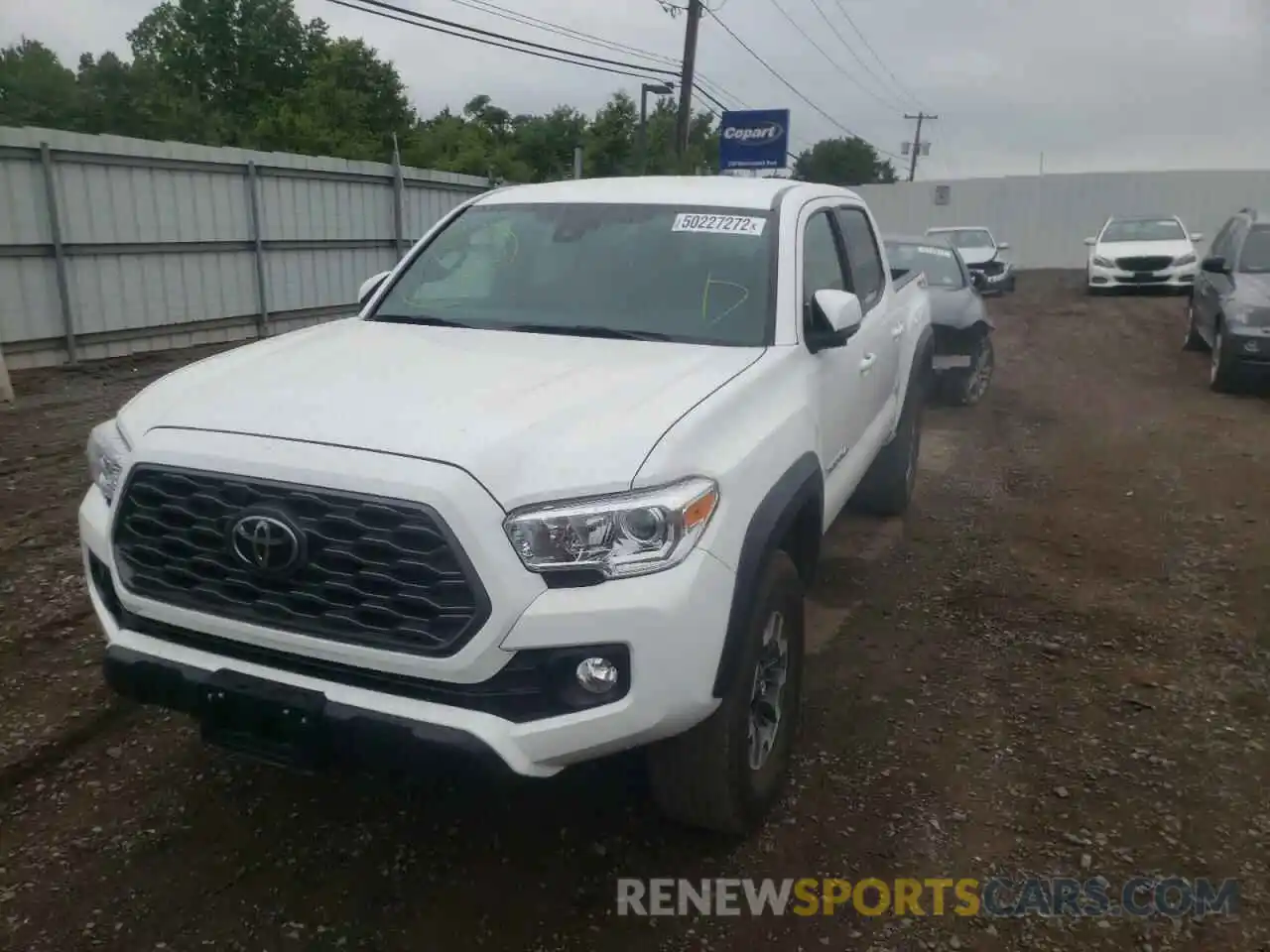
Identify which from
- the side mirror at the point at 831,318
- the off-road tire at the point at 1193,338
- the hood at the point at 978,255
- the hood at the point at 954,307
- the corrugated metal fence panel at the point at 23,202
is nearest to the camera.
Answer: the side mirror at the point at 831,318

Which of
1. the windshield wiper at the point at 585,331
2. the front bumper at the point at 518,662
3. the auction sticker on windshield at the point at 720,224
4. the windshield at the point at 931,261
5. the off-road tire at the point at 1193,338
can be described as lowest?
the off-road tire at the point at 1193,338

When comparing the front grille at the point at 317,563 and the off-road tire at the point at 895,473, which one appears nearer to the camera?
the front grille at the point at 317,563

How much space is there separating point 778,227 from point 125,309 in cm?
896

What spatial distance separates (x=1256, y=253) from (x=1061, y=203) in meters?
19.3

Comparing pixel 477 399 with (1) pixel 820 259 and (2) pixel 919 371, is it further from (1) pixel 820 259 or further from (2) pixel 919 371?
(2) pixel 919 371

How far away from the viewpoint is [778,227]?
3906 millimetres

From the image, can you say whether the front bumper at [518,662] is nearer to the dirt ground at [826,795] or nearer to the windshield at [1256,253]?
the dirt ground at [826,795]

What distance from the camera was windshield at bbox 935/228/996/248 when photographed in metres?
18.8

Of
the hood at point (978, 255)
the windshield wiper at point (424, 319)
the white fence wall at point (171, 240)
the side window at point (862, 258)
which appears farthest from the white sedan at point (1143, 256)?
the windshield wiper at point (424, 319)

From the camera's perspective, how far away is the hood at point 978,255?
17.8m

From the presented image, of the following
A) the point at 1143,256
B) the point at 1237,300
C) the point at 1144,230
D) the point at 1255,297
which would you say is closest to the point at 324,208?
the point at 1237,300

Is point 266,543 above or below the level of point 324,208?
below

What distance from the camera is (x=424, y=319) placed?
12.7 feet

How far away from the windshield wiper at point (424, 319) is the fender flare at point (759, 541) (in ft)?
4.09
